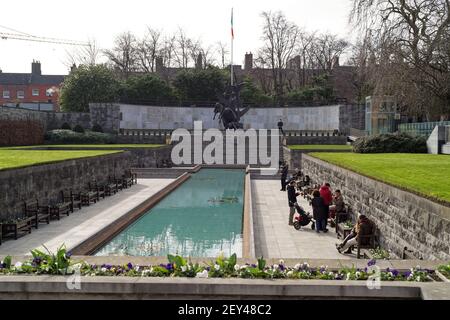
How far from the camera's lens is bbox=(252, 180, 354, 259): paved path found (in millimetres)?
11363

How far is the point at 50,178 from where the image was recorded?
16578mm

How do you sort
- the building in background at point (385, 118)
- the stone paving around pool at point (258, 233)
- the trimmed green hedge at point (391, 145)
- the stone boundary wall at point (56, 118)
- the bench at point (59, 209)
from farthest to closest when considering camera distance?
the stone boundary wall at point (56, 118)
the building in background at point (385, 118)
the trimmed green hedge at point (391, 145)
the bench at point (59, 209)
the stone paving around pool at point (258, 233)

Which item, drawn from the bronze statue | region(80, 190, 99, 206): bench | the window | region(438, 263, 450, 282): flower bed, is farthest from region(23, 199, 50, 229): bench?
the window

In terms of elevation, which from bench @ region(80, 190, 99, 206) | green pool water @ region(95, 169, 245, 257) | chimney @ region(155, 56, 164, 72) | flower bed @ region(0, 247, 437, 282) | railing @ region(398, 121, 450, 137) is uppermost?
chimney @ region(155, 56, 164, 72)

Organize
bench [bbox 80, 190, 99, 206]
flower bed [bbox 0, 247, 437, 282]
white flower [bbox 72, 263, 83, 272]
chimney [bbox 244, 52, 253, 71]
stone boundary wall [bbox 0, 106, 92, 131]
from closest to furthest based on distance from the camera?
flower bed [bbox 0, 247, 437, 282] → white flower [bbox 72, 263, 83, 272] → bench [bbox 80, 190, 99, 206] → stone boundary wall [bbox 0, 106, 92, 131] → chimney [bbox 244, 52, 253, 71]

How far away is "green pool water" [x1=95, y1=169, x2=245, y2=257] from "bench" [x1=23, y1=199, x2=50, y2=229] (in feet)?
8.11

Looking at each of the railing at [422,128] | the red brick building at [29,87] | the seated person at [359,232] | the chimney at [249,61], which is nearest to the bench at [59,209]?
the seated person at [359,232]

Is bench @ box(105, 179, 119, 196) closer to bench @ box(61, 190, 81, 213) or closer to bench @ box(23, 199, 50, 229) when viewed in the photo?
bench @ box(61, 190, 81, 213)

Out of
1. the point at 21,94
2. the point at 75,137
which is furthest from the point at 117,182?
the point at 21,94

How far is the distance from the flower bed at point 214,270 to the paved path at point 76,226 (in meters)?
4.65

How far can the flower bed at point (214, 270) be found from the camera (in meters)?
6.61

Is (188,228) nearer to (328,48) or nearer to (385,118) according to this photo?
(385,118)

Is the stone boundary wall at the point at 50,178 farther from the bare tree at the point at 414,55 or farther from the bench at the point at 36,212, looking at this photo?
the bare tree at the point at 414,55

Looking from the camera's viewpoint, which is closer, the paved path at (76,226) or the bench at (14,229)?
the paved path at (76,226)
